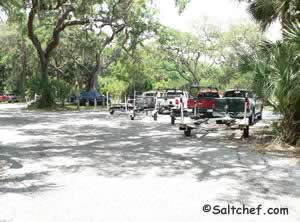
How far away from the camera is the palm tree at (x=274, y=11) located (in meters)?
13.1

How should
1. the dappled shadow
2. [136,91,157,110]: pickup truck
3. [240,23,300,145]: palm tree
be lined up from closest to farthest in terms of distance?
the dappled shadow, [240,23,300,145]: palm tree, [136,91,157,110]: pickup truck

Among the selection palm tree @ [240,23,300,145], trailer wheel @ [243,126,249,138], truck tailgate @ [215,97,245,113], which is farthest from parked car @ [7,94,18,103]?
palm tree @ [240,23,300,145]

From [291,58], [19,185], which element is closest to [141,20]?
[291,58]

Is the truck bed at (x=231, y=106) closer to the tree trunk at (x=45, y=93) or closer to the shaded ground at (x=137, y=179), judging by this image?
→ the shaded ground at (x=137, y=179)

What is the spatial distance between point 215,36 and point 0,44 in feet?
87.7

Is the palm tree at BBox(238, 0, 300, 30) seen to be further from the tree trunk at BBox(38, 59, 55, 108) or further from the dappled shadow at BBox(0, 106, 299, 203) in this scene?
the tree trunk at BBox(38, 59, 55, 108)

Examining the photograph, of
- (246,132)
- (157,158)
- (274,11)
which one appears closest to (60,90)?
(274,11)

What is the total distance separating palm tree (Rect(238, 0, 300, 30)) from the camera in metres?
13.1

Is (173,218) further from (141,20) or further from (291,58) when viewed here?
(141,20)

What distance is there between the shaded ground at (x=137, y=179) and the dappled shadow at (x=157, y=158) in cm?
2

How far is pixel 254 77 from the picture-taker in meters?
12.4

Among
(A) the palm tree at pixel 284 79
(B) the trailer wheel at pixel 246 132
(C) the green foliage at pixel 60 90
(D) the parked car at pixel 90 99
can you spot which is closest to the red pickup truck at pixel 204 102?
(B) the trailer wheel at pixel 246 132

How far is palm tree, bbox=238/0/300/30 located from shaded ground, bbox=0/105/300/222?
12.7 feet

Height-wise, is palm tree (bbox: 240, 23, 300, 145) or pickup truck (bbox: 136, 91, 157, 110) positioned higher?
palm tree (bbox: 240, 23, 300, 145)
